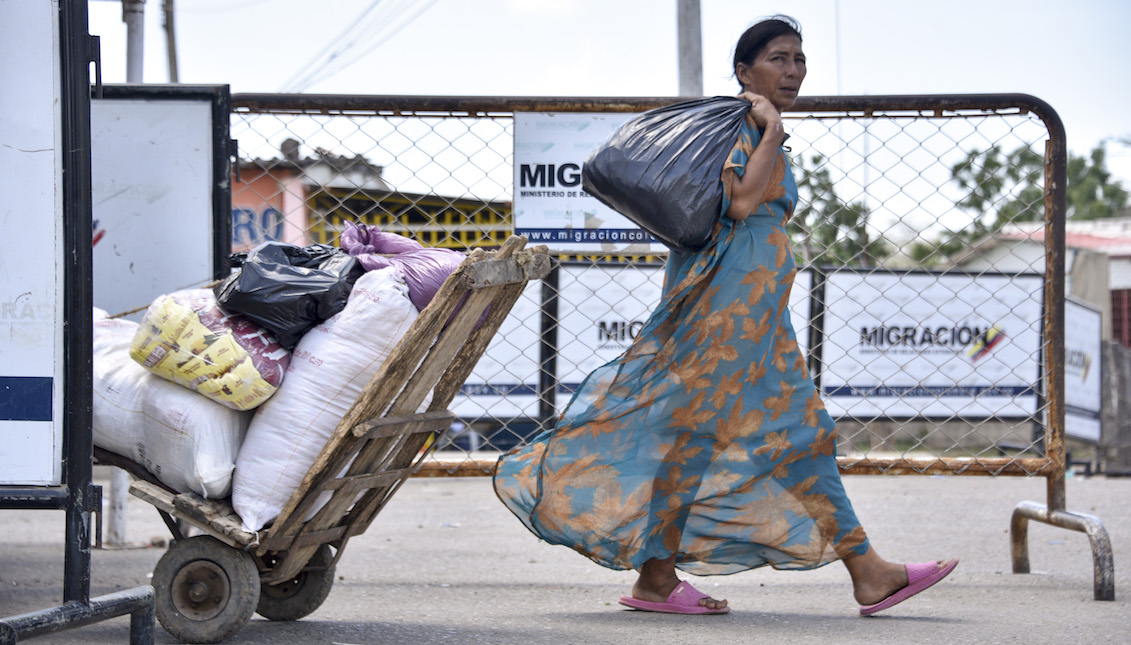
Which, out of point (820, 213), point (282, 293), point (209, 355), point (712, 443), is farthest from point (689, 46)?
point (209, 355)

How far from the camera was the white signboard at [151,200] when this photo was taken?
417 cm

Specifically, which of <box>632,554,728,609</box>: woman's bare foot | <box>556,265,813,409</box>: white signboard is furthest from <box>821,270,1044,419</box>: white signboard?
<box>632,554,728,609</box>: woman's bare foot

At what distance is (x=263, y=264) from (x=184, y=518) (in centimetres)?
73

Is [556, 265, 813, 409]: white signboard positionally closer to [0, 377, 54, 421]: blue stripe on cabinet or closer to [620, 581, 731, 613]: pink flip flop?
[620, 581, 731, 613]: pink flip flop

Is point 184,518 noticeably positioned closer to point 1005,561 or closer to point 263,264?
point 263,264

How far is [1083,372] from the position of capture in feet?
35.7

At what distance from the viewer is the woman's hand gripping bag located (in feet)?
9.90

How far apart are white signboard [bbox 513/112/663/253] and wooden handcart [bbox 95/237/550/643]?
113cm

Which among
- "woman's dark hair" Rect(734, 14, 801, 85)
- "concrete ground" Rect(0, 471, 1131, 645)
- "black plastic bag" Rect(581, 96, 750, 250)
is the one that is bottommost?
"concrete ground" Rect(0, 471, 1131, 645)

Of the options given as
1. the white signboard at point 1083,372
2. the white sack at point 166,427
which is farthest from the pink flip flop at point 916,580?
the white signboard at point 1083,372

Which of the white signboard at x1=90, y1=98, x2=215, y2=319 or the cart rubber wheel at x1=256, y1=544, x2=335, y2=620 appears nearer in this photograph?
the cart rubber wheel at x1=256, y1=544, x2=335, y2=620

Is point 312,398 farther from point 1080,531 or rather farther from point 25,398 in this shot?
point 1080,531

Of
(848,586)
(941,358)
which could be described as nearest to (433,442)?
(848,586)

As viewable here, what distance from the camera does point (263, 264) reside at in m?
3.10
